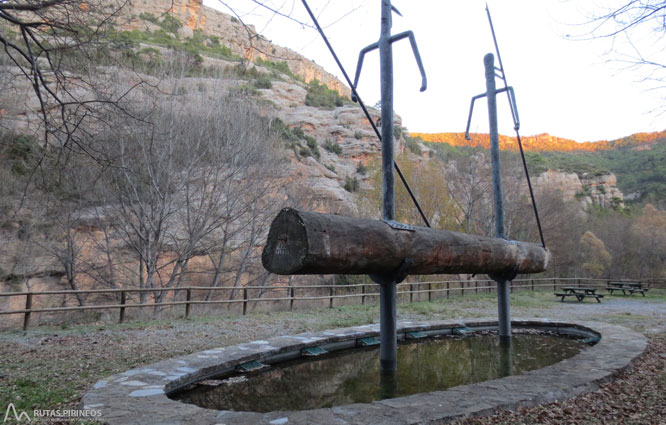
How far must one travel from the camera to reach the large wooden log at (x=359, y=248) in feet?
11.3

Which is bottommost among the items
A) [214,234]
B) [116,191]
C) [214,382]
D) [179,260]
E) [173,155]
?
[214,382]

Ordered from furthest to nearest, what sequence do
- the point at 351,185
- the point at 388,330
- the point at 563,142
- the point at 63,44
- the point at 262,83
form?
the point at 563,142 < the point at 262,83 < the point at 351,185 < the point at 388,330 < the point at 63,44

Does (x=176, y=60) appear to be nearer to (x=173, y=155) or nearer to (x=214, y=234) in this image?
(x=173, y=155)

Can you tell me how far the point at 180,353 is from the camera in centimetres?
594

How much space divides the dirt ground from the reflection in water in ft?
4.00

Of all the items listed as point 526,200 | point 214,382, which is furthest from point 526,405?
point 526,200

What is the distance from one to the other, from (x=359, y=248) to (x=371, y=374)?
2105 millimetres

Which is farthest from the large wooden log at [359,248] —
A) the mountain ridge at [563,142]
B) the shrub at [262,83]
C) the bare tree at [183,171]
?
the mountain ridge at [563,142]

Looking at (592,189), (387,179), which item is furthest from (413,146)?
(387,179)

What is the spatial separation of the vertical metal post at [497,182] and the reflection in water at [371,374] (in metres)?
0.41

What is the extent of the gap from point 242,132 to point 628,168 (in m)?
59.9

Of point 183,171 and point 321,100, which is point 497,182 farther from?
point 321,100

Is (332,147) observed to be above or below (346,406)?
above

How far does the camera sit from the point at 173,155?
1327 centimetres
